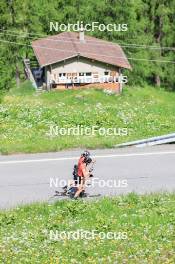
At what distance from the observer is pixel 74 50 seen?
5362 centimetres

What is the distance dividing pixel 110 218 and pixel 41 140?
34.0 ft

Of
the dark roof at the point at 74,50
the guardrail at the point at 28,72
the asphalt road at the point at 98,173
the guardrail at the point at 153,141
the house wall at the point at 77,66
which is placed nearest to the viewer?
the asphalt road at the point at 98,173

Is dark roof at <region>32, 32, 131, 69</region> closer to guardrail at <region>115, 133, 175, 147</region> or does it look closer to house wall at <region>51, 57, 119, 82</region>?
house wall at <region>51, 57, 119, 82</region>

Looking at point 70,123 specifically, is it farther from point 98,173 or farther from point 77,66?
point 77,66

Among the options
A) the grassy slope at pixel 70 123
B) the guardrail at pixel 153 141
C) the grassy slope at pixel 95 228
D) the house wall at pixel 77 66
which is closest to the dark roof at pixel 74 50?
the house wall at pixel 77 66

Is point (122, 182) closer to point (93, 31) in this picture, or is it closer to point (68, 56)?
point (68, 56)

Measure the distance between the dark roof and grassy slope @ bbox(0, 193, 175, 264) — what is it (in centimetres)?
3311

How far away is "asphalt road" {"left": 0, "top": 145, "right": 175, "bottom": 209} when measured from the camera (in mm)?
22578

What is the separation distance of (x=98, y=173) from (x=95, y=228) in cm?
557

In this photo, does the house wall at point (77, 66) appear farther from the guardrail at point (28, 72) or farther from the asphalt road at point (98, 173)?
the asphalt road at point (98, 173)

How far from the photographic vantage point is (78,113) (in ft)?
119

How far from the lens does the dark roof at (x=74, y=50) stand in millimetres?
53281

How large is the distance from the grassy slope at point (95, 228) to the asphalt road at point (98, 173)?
4.53 feet

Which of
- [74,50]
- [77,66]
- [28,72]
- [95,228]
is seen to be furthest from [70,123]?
[28,72]
